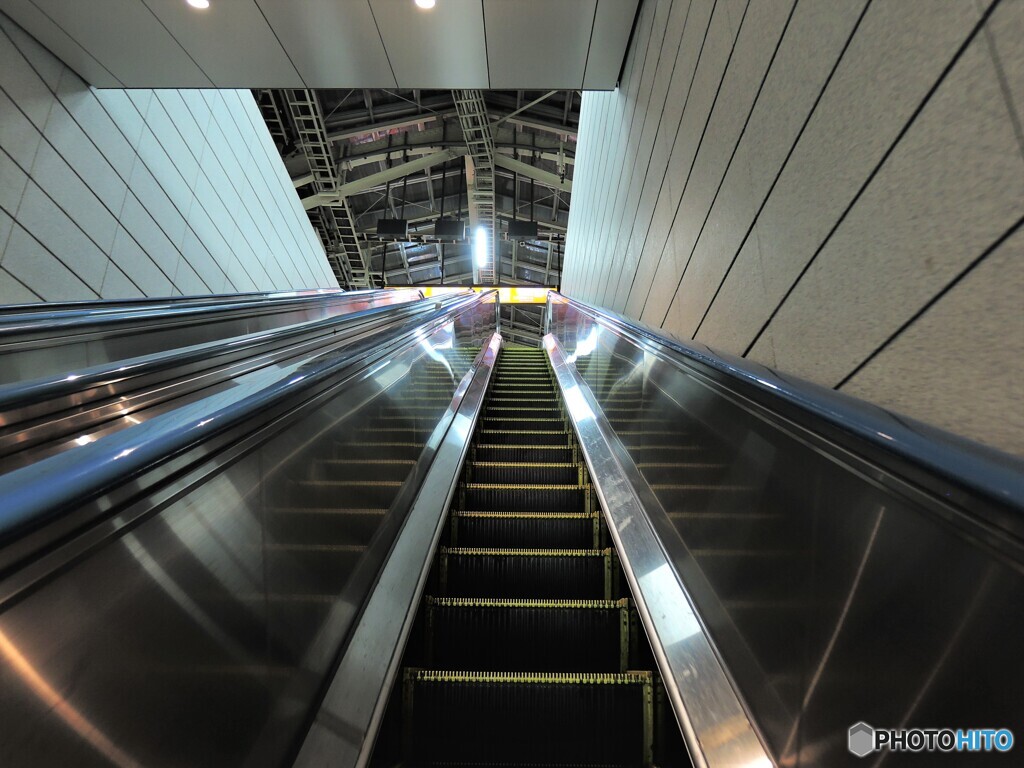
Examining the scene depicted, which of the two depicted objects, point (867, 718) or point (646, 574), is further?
point (646, 574)

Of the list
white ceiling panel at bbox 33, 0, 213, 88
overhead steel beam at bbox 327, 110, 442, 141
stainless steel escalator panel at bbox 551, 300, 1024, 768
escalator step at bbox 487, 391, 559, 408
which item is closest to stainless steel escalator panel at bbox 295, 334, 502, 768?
stainless steel escalator panel at bbox 551, 300, 1024, 768

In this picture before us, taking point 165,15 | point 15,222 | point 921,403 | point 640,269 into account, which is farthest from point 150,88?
point 921,403

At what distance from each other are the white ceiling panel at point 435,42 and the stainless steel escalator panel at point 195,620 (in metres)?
3.81

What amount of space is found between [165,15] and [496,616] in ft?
16.7

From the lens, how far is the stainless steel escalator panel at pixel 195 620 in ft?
1.91

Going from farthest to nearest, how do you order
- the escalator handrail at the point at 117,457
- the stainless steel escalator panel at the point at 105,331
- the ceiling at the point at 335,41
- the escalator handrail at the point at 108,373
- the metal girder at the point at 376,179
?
1. the metal girder at the point at 376,179
2. the ceiling at the point at 335,41
3. the stainless steel escalator panel at the point at 105,331
4. the escalator handrail at the point at 108,373
5. the escalator handrail at the point at 117,457

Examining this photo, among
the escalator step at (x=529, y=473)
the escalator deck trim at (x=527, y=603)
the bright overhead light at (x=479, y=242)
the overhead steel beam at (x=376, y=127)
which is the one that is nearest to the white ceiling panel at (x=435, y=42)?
the escalator step at (x=529, y=473)

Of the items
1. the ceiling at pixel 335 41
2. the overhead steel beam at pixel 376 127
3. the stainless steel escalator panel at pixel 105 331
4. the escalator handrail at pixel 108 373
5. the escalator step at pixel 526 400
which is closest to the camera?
the escalator handrail at pixel 108 373

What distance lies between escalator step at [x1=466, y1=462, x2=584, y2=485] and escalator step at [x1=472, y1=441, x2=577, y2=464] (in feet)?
1.03

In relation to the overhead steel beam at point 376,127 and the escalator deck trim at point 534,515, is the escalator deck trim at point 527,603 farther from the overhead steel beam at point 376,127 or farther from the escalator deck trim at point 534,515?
the overhead steel beam at point 376,127

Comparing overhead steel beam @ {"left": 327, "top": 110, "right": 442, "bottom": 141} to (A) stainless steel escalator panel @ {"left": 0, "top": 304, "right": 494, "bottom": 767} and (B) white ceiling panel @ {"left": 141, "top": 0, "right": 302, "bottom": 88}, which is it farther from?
(A) stainless steel escalator panel @ {"left": 0, "top": 304, "right": 494, "bottom": 767}

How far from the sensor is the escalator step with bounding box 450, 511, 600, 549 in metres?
2.35

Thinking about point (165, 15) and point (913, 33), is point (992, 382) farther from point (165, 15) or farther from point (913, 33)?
point (165, 15)

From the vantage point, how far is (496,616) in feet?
5.65
